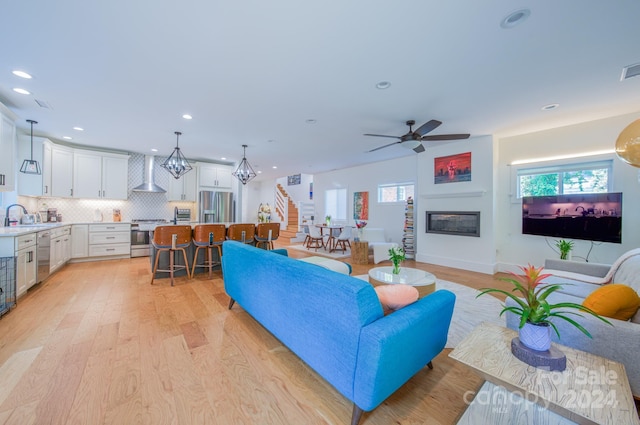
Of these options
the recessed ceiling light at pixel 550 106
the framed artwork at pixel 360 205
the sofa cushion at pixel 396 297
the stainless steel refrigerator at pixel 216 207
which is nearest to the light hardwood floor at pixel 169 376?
the sofa cushion at pixel 396 297

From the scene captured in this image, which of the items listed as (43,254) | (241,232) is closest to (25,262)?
(43,254)

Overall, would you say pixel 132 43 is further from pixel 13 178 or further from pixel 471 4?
pixel 13 178

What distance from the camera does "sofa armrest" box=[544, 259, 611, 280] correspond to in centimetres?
291

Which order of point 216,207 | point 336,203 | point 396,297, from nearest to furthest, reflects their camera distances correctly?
point 396,297, point 216,207, point 336,203

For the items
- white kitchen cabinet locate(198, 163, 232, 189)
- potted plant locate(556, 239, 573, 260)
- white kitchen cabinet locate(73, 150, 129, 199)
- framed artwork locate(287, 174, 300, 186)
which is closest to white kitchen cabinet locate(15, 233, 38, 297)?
white kitchen cabinet locate(73, 150, 129, 199)

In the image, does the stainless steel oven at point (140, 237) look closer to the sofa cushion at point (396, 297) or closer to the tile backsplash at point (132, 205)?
the tile backsplash at point (132, 205)

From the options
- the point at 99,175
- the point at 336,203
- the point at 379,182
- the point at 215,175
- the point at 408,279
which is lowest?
the point at 408,279

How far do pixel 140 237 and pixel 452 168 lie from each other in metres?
7.65

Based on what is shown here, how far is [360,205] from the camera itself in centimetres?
807

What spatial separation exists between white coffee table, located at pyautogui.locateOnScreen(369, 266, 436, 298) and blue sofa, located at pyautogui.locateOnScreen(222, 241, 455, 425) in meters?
0.92

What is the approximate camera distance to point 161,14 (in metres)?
1.84

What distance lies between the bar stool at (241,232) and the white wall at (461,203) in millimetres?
4130

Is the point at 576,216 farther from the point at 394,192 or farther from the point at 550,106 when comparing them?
the point at 394,192

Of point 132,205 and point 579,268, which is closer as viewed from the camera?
point 579,268
